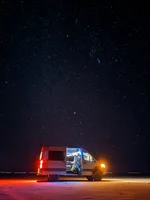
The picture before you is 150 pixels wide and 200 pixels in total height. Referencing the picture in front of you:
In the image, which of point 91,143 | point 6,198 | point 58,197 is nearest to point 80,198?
point 58,197

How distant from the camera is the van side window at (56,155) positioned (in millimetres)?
26188

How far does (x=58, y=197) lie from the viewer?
15.3 m

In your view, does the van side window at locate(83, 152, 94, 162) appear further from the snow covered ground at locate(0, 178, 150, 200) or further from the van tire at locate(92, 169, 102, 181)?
the snow covered ground at locate(0, 178, 150, 200)

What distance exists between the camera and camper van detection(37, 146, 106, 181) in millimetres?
25938

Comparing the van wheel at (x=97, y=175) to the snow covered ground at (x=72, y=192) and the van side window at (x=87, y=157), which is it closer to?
the van side window at (x=87, y=157)

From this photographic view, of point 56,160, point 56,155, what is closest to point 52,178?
point 56,160

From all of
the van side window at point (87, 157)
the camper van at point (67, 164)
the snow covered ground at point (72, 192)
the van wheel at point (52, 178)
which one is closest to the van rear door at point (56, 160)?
the camper van at point (67, 164)

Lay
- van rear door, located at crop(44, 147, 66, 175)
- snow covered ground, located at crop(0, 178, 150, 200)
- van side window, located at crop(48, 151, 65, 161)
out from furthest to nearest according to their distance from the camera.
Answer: van side window, located at crop(48, 151, 65, 161)
van rear door, located at crop(44, 147, 66, 175)
snow covered ground, located at crop(0, 178, 150, 200)

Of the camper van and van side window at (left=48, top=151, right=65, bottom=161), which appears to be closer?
the camper van

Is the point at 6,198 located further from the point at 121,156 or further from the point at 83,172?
the point at 121,156

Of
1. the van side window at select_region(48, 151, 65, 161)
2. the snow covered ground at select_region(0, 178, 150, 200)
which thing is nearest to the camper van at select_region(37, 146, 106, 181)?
the van side window at select_region(48, 151, 65, 161)

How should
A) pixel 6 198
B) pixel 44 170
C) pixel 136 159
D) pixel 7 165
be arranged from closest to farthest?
1. pixel 6 198
2. pixel 44 170
3. pixel 7 165
4. pixel 136 159

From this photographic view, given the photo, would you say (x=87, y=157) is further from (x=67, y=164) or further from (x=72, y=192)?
(x=72, y=192)

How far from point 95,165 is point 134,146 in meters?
24.0
